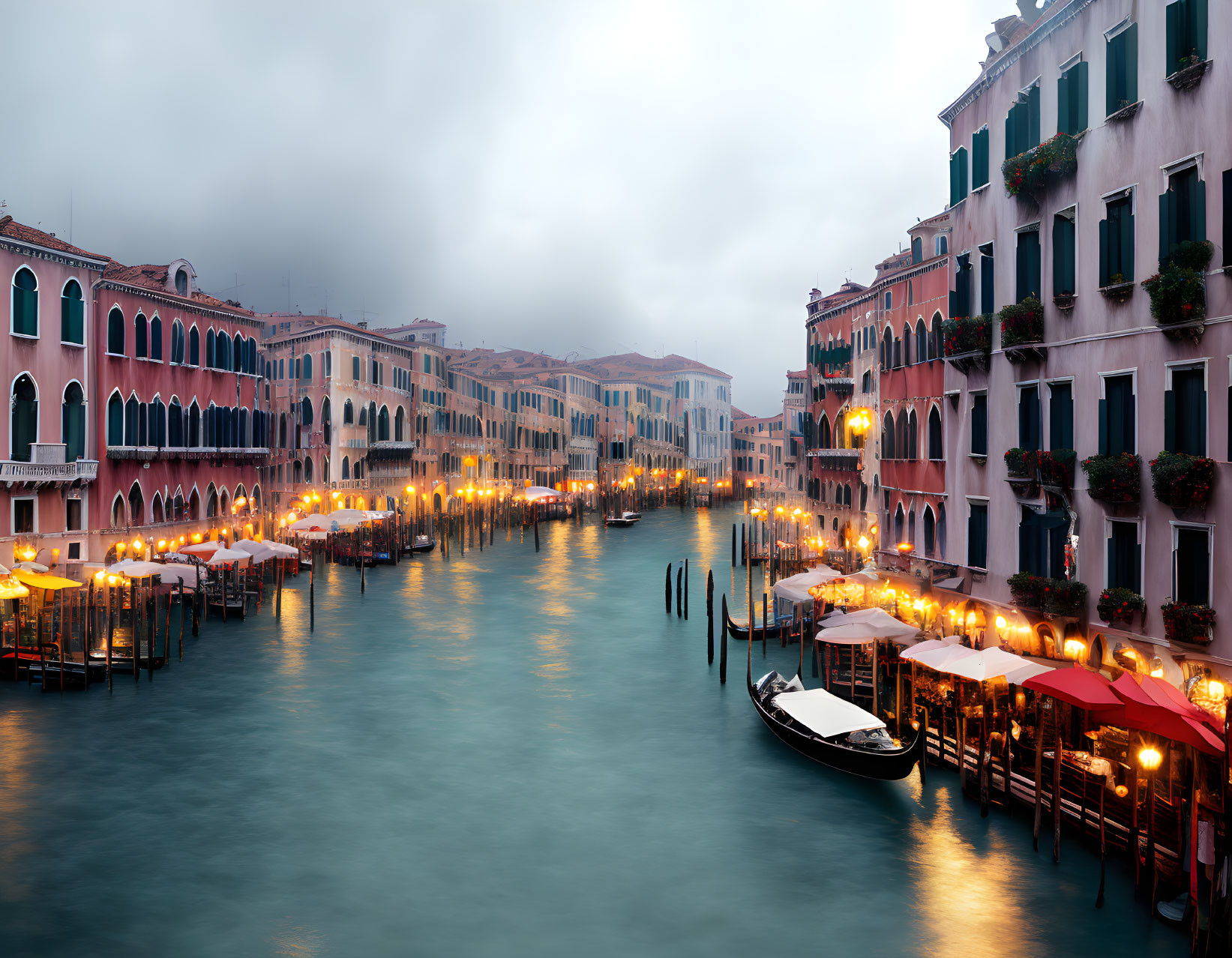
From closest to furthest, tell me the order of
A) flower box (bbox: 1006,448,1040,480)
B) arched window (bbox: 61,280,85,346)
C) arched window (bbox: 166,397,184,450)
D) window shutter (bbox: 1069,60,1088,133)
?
window shutter (bbox: 1069,60,1088,133), flower box (bbox: 1006,448,1040,480), arched window (bbox: 61,280,85,346), arched window (bbox: 166,397,184,450)

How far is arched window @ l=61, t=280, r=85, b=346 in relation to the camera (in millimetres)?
26828

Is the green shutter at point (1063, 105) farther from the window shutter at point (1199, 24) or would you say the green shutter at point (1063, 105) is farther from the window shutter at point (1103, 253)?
the window shutter at point (1199, 24)

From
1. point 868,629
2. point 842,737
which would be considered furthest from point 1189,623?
point 868,629

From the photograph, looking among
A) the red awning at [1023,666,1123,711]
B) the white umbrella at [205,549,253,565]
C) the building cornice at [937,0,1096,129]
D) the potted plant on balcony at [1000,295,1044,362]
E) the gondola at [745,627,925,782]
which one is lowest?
the gondola at [745,627,925,782]

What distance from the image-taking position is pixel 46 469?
25812mm

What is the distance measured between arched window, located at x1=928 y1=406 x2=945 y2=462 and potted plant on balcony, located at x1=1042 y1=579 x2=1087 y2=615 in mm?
6557

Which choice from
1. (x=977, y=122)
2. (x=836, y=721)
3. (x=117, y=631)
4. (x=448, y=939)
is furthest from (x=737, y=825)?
(x=117, y=631)

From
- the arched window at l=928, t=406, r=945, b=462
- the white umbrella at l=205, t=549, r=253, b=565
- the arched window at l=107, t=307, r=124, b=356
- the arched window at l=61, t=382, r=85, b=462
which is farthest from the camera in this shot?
the arched window at l=107, t=307, r=124, b=356

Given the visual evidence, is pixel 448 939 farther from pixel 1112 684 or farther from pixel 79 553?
pixel 79 553

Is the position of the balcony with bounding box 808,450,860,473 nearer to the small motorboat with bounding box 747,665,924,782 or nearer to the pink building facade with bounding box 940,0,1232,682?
the pink building facade with bounding box 940,0,1232,682

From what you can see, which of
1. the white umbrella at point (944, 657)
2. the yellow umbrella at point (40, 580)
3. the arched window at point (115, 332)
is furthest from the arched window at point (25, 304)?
the white umbrella at point (944, 657)

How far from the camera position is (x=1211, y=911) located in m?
10.0

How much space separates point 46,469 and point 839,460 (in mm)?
25158

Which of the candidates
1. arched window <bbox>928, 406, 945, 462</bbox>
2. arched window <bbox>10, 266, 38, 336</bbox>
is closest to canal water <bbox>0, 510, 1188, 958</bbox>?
arched window <bbox>928, 406, 945, 462</bbox>
